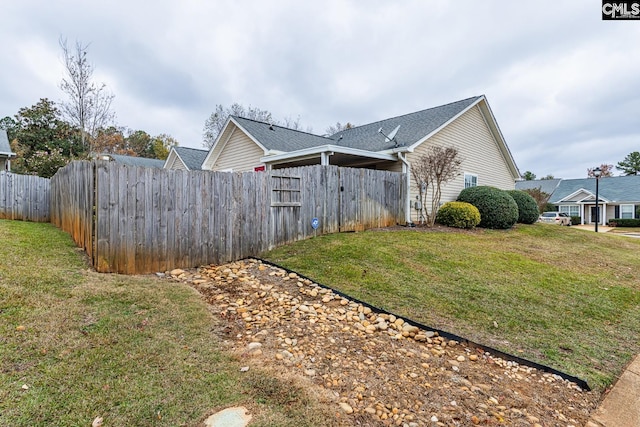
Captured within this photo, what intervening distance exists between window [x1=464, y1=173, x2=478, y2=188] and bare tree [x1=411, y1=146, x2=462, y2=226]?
2.81 m

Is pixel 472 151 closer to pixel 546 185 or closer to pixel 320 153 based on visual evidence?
pixel 320 153

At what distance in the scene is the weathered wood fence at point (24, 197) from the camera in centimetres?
1024

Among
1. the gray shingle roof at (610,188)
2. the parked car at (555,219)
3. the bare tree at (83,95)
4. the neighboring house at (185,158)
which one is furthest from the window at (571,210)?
the bare tree at (83,95)

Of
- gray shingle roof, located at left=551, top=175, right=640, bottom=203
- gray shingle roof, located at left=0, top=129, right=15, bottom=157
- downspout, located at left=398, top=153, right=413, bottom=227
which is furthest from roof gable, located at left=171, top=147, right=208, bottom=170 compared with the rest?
gray shingle roof, located at left=551, top=175, right=640, bottom=203

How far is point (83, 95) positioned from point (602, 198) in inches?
1601

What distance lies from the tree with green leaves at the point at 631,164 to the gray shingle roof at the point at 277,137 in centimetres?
5275

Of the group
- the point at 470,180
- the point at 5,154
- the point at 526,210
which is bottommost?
the point at 526,210

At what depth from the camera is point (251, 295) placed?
4.55m

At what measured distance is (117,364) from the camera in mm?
2537

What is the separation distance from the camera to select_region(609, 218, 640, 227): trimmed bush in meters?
26.6

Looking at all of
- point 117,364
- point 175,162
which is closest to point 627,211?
point 175,162

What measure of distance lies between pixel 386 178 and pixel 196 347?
793 centimetres

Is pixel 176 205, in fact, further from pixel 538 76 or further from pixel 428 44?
pixel 538 76

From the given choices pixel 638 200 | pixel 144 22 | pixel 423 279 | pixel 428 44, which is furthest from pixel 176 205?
pixel 638 200
